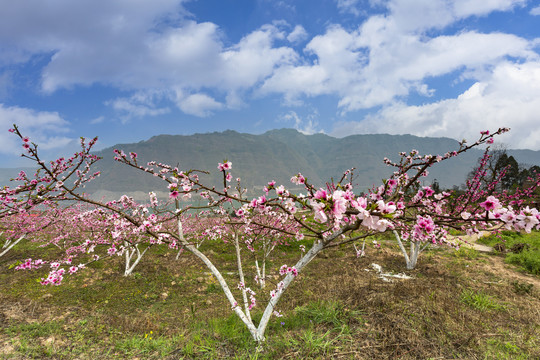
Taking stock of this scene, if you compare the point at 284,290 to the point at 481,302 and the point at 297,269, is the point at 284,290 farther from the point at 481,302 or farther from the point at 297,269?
the point at 481,302

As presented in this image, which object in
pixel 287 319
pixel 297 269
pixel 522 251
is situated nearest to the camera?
pixel 297 269

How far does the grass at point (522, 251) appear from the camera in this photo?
930 centimetres

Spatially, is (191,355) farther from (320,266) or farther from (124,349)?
(320,266)

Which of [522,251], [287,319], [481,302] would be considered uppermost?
[481,302]

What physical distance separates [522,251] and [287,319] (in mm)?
13330

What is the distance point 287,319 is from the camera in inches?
222

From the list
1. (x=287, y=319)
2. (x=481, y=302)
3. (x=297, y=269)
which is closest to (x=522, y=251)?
(x=481, y=302)

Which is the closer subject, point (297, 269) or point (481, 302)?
point (297, 269)

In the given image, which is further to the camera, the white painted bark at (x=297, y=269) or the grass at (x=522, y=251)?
the grass at (x=522, y=251)

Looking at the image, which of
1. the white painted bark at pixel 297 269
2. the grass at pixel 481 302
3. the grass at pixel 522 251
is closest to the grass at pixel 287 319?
the grass at pixel 481 302

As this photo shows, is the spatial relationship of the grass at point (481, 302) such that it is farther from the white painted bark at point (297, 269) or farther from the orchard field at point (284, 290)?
the white painted bark at point (297, 269)

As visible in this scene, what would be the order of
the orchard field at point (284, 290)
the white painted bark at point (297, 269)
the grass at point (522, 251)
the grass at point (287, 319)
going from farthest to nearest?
the grass at point (522, 251)
the grass at point (287, 319)
the white painted bark at point (297, 269)
the orchard field at point (284, 290)

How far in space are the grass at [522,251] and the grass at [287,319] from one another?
150cm

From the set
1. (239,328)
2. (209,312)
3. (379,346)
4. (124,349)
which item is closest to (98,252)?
(209,312)
